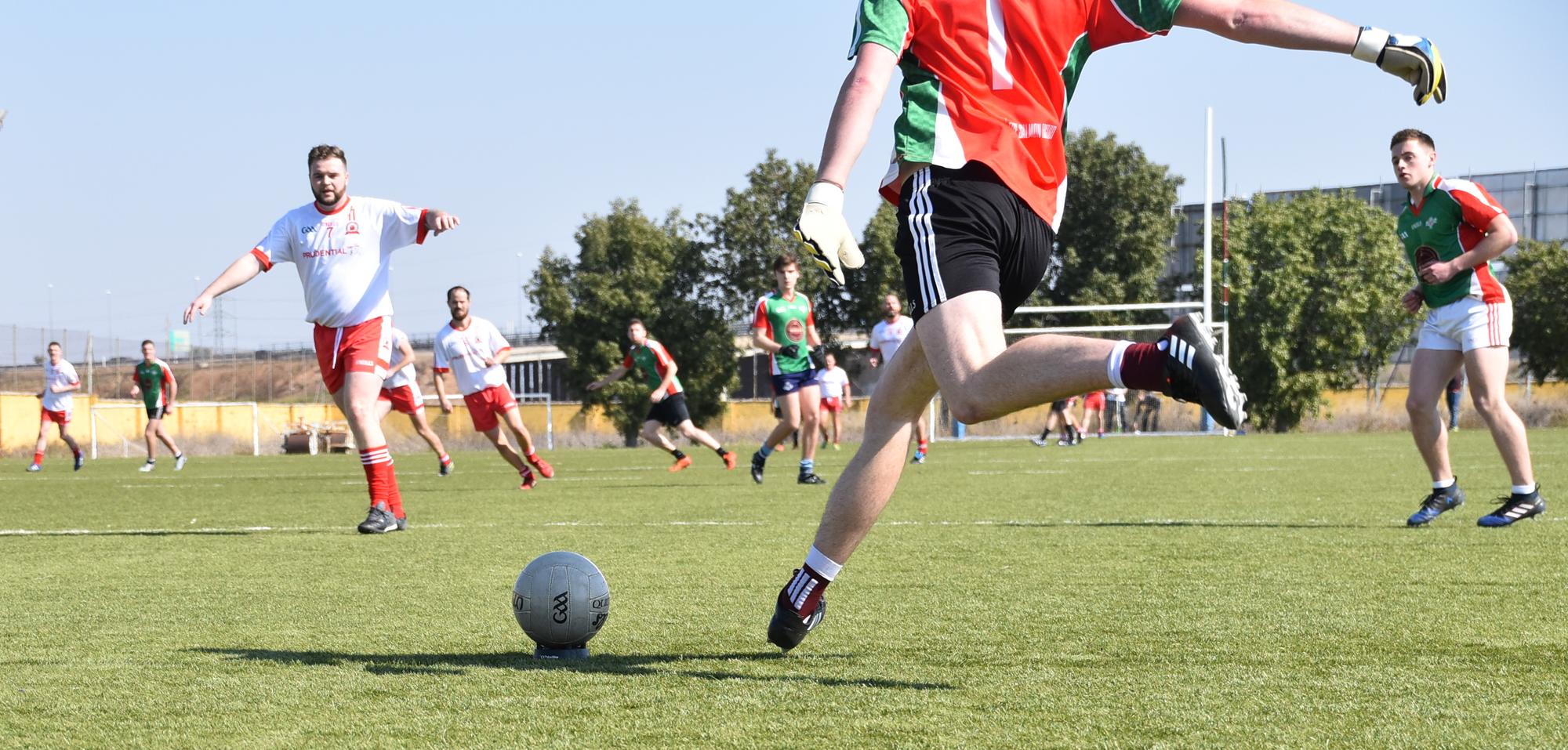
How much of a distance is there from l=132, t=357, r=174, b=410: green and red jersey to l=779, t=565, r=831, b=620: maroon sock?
62.5 feet

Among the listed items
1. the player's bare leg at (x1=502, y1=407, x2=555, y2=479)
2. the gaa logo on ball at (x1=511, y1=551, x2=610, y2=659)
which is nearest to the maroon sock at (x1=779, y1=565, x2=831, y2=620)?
the gaa logo on ball at (x1=511, y1=551, x2=610, y2=659)

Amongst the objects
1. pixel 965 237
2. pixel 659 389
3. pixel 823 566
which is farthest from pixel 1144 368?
pixel 659 389

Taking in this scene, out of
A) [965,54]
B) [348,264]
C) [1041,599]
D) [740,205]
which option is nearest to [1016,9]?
[965,54]

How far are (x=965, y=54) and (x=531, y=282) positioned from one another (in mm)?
47287

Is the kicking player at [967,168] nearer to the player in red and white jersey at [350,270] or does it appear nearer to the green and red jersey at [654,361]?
the player in red and white jersey at [350,270]

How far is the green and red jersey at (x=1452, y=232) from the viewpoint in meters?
7.55

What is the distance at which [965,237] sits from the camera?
11.4 ft

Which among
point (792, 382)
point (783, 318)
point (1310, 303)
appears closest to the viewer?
point (783, 318)

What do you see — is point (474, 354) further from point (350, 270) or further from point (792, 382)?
point (350, 270)

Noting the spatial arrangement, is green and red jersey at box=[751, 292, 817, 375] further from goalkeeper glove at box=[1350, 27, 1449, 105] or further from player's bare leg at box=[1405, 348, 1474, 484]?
goalkeeper glove at box=[1350, 27, 1449, 105]

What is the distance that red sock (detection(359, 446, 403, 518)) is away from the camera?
8.61 metres

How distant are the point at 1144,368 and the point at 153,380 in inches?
827

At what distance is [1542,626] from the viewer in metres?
4.10

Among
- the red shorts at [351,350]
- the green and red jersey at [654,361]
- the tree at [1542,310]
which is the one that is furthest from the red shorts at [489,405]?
the tree at [1542,310]
